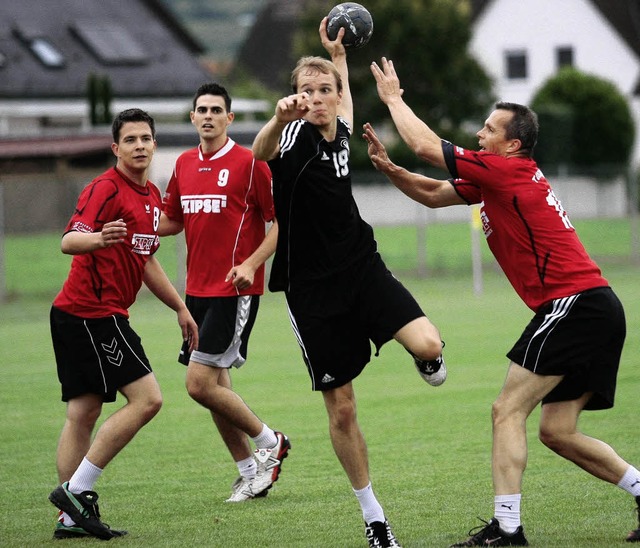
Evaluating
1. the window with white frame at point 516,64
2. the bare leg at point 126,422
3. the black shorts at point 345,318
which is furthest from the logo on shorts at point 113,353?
the window with white frame at point 516,64

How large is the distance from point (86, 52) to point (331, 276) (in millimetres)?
43130

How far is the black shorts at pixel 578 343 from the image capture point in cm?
636

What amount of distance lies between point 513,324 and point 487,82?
29537mm

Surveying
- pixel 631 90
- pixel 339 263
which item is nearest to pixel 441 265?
pixel 339 263

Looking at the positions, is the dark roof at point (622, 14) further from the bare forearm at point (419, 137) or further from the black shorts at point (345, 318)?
the black shorts at point (345, 318)

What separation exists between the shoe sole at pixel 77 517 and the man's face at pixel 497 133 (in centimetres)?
295

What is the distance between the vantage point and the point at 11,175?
31141 mm

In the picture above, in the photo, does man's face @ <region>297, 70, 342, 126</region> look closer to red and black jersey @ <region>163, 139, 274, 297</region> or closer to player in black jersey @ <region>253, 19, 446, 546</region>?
player in black jersey @ <region>253, 19, 446, 546</region>

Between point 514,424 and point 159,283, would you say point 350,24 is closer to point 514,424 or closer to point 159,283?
point 159,283

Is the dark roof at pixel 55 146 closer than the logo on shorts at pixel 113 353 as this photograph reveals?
No

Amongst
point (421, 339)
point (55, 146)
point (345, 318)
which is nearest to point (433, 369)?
point (421, 339)

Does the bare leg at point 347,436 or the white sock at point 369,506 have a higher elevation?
the bare leg at point 347,436

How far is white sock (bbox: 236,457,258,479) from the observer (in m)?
8.00

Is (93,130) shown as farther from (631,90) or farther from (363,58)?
(631,90)
